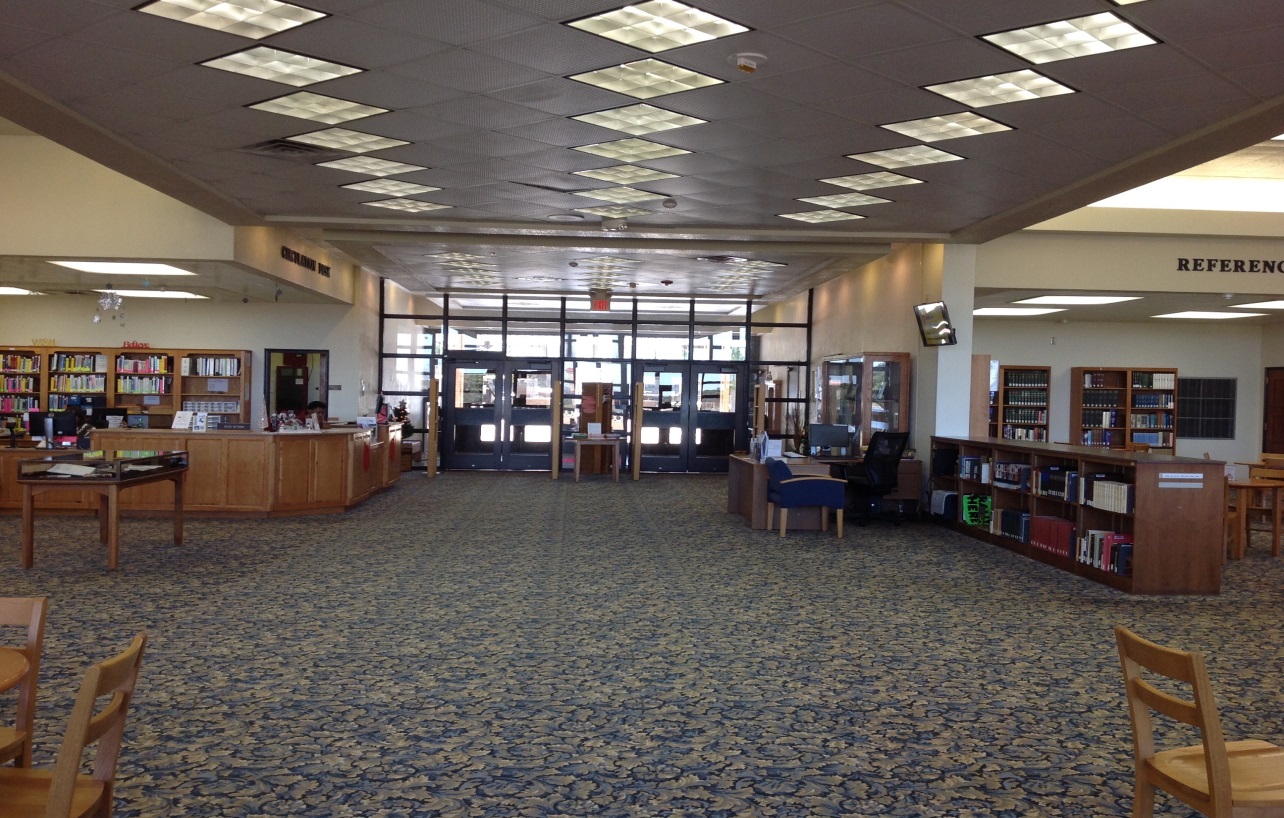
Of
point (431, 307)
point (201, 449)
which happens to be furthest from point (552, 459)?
point (201, 449)

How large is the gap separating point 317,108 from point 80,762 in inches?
225

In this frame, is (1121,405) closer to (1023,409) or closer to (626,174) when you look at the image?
(1023,409)

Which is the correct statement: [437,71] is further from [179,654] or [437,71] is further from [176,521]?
[176,521]

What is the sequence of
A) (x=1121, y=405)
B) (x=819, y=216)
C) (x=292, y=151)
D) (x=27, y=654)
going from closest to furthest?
(x=27, y=654) < (x=292, y=151) < (x=819, y=216) < (x=1121, y=405)

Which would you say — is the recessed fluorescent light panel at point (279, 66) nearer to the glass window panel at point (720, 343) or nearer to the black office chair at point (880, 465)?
the black office chair at point (880, 465)

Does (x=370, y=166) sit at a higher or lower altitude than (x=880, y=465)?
higher

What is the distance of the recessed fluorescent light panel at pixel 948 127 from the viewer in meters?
6.98

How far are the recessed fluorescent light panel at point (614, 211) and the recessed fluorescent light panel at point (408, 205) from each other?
1.61m

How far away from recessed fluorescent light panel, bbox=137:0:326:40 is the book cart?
7306mm

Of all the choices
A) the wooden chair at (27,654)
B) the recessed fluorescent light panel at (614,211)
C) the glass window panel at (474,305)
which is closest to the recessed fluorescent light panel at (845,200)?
the recessed fluorescent light panel at (614,211)

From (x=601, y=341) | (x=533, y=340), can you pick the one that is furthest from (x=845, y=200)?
(x=533, y=340)

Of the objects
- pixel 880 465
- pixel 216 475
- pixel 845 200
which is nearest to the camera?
pixel 845 200

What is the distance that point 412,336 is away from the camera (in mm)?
18625

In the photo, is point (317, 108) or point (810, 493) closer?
point (317, 108)
